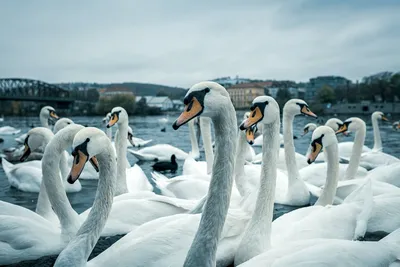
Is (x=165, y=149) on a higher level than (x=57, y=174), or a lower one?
lower

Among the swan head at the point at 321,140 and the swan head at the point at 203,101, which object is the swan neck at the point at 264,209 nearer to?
the swan head at the point at 321,140

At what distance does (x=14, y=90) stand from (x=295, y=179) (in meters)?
108

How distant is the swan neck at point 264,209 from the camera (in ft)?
14.2

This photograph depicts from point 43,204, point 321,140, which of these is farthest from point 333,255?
point 43,204

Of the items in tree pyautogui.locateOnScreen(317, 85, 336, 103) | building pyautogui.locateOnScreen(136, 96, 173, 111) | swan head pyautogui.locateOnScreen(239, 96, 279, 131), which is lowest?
building pyautogui.locateOnScreen(136, 96, 173, 111)

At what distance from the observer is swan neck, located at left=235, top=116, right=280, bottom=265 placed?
4320mm

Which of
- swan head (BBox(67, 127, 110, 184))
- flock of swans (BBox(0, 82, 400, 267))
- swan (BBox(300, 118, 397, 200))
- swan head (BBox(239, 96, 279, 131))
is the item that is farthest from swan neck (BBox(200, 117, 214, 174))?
swan head (BBox(67, 127, 110, 184))

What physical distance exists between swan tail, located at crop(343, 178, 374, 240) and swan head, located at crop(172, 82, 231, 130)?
2.26 meters

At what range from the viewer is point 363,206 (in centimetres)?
485

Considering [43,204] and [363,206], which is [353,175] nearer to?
[363,206]

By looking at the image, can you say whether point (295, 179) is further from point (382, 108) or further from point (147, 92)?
point (147, 92)

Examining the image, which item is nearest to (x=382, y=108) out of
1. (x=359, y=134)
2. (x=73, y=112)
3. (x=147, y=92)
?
(x=73, y=112)

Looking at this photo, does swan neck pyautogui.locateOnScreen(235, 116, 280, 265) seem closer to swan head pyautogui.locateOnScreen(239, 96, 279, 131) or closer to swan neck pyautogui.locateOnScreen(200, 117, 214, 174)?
swan head pyautogui.locateOnScreen(239, 96, 279, 131)

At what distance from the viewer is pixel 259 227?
4402mm
